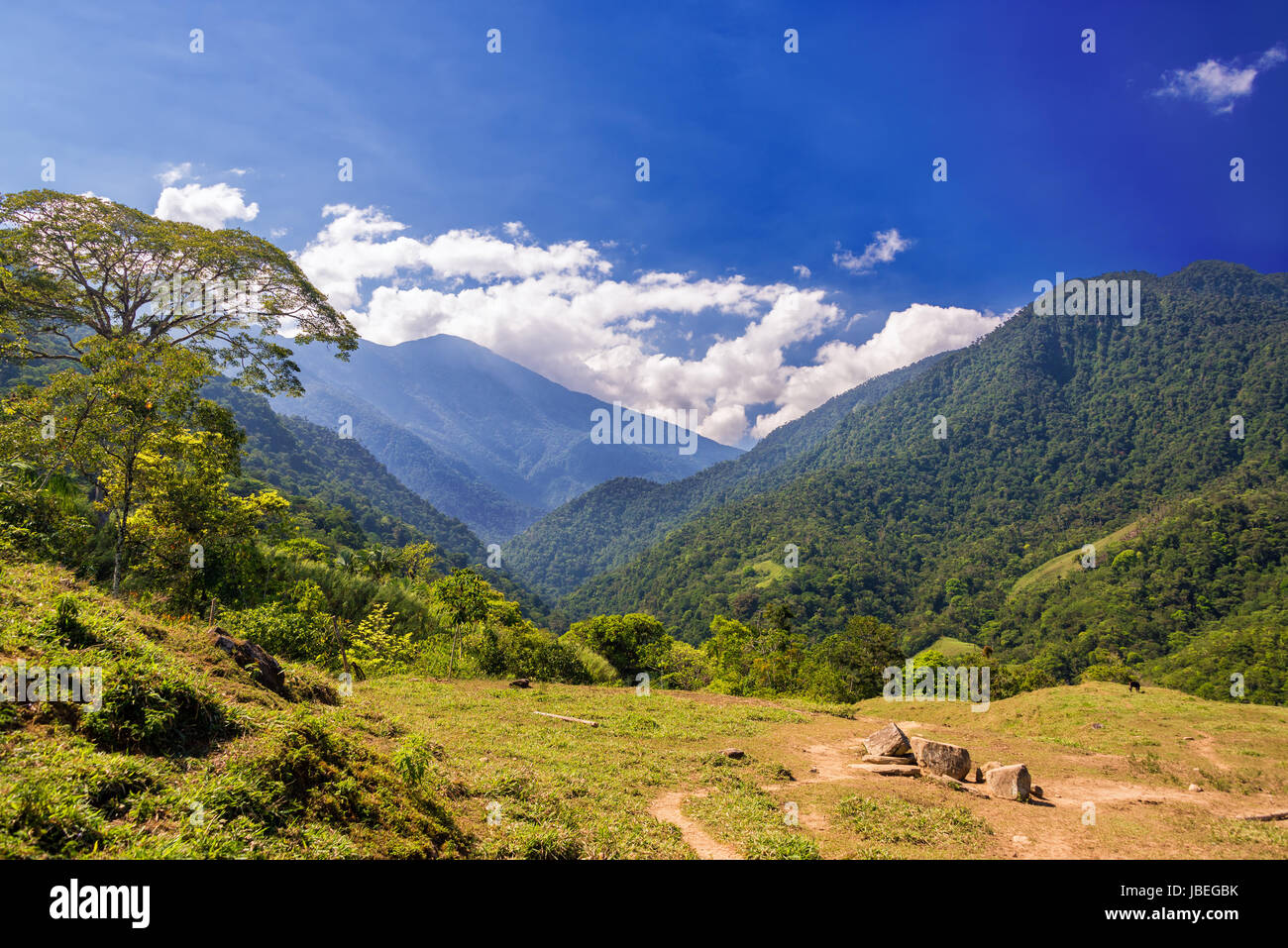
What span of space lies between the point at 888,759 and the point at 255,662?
43.6 feet

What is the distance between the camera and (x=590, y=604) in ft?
489

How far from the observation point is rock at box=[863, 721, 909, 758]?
12.8 m

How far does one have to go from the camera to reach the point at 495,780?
8.10 m

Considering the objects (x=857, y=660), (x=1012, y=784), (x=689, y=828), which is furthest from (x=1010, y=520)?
(x=689, y=828)

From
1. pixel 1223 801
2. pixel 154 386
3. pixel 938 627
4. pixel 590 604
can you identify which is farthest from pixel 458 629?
pixel 590 604

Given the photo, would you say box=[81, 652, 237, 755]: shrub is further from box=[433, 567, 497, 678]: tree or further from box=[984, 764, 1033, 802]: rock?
box=[433, 567, 497, 678]: tree

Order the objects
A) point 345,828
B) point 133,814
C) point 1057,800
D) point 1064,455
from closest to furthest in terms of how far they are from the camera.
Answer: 1. point 133,814
2. point 345,828
3. point 1057,800
4. point 1064,455

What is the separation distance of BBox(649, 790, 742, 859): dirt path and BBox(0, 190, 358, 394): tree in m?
18.5

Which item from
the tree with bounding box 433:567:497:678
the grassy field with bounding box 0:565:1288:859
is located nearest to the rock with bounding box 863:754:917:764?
the grassy field with bounding box 0:565:1288:859

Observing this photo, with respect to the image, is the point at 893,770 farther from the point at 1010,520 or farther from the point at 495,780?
the point at 1010,520

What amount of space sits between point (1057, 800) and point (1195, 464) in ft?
658

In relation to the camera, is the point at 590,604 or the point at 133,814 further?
the point at 590,604

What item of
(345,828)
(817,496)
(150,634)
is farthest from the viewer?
(817,496)

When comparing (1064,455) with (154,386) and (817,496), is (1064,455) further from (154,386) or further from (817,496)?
(154,386)
